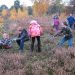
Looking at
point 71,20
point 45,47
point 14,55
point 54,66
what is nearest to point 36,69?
point 54,66

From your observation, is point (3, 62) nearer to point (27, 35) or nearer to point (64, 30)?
point (27, 35)

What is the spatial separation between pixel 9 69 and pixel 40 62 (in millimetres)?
1245

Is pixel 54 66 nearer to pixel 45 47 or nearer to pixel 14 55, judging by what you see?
pixel 14 55

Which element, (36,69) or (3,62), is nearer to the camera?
(36,69)

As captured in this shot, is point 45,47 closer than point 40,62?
No

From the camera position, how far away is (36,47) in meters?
13.8

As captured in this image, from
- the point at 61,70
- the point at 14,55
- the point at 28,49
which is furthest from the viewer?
the point at 28,49

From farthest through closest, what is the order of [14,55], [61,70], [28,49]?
1. [28,49]
2. [14,55]
3. [61,70]

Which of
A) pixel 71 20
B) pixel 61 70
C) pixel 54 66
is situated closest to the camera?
pixel 61 70

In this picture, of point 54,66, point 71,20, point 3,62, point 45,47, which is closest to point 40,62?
point 54,66

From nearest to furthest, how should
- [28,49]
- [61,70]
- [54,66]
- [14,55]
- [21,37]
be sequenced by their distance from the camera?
[61,70] → [54,66] → [14,55] → [21,37] → [28,49]

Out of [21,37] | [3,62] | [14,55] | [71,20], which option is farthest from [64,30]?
[71,20]

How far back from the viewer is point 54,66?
1074 cm

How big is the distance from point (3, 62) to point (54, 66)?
1899mm
